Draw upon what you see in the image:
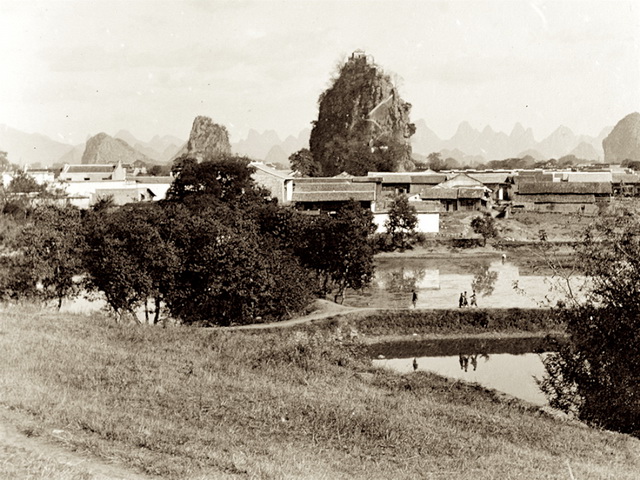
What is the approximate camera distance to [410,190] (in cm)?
5631

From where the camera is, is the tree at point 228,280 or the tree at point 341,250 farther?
the tree at point 341,250

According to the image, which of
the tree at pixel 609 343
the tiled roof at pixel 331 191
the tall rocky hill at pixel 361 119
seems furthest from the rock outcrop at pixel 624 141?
the tree at pixel 609 343

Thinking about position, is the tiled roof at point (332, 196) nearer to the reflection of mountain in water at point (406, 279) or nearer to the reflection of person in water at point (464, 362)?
the reflection of mountain in water at point (406, 279)

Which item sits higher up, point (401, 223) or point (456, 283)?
point (401, 223)

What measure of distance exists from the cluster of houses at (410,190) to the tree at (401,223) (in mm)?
1138

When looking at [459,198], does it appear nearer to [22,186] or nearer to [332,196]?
[332,196]

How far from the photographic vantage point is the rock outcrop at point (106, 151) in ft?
445

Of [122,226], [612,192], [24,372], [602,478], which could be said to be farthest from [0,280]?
[612,192]

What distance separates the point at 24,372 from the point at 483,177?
166 feet

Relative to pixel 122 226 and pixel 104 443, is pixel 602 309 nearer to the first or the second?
pixel 104 443

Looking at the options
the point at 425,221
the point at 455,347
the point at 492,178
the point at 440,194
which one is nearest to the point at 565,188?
the point at 492,178

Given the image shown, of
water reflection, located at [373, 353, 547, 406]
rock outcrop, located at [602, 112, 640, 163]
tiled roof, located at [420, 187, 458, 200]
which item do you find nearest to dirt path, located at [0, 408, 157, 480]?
water reflection, located at [373, 353, 547, 406]

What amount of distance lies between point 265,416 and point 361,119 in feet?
243

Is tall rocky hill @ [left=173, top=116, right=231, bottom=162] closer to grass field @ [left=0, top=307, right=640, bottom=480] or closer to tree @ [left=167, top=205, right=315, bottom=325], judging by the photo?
tree @ [left=167, top=205, right=315, bottom=325]
